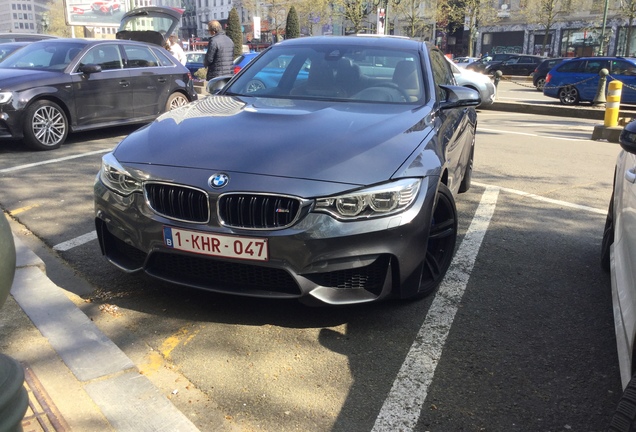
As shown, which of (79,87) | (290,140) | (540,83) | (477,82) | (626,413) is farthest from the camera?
(540,83)

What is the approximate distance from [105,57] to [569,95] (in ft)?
47.5

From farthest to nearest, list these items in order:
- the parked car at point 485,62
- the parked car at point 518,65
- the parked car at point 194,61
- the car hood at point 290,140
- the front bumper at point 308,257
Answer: the parked car at point 518,65, the parked car at point 485,62, the parked car at point 194,61, the car hood at point 290,140, the front bumper at point 308,257

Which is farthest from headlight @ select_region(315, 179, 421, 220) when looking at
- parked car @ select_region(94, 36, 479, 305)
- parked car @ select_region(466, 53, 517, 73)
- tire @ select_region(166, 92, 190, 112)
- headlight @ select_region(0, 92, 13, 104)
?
parked car @ select_region(466, 53, 517, 73)

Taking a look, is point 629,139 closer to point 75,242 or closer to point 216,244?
point 216,244

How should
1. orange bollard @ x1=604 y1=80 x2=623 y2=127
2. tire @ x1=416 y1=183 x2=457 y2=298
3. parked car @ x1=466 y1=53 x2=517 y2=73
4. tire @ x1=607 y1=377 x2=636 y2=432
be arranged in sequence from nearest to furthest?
tire @ x1=607 y1=377 x2=636 y2=432
tire @ x1=416 y1=183 x2=457 y2=298
orange bollard @ x1=604 y1=80 x2=623 y2=127
parked car @ x1=466 y1=53 x2=517 y2=73

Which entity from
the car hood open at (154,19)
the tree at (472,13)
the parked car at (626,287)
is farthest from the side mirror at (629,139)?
the tree at (472,13)

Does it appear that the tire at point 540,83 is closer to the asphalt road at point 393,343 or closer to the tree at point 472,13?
the asphalt road at point 393,343

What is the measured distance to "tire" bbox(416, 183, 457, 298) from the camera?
140 inches

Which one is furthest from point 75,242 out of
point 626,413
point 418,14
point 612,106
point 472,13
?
point 418,14

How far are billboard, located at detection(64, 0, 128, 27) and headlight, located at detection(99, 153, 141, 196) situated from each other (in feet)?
72.4

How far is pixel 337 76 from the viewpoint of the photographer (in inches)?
178

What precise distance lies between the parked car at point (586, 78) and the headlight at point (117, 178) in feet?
56.0

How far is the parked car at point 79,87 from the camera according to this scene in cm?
794

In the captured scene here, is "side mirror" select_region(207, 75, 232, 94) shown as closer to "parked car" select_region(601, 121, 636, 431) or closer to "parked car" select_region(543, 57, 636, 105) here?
"parked car" select_region(601, 121, 636, 431)
